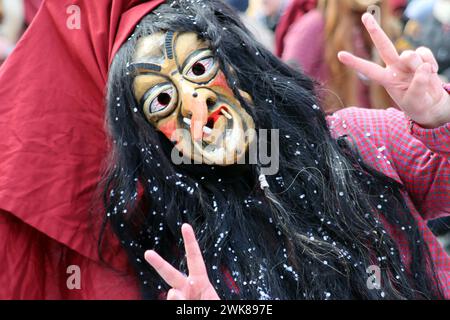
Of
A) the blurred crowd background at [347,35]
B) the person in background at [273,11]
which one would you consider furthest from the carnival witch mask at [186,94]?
the person in background at [273,11]

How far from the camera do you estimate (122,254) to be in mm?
1616

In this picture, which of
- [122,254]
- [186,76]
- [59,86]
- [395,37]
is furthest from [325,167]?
[395,37]

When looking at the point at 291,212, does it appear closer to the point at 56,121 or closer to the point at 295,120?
the point at 295,120

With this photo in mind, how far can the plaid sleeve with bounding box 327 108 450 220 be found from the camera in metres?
1.50

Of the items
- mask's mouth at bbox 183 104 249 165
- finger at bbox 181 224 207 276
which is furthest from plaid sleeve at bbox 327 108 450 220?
finger at bbox 181 224 207 276

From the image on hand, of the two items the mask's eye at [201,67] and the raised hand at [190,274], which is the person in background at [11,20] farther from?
the raised hand at [190,274]

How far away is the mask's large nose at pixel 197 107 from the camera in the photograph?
148 centimetres

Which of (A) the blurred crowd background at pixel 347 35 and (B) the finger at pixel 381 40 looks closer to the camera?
(B) the finger at pixel 381 40

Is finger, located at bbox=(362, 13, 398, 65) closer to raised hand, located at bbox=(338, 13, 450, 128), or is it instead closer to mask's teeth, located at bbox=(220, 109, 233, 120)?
raised hand, located at bbox=(338, 13, 450, 128)

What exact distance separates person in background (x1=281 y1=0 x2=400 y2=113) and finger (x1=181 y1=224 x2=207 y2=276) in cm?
107

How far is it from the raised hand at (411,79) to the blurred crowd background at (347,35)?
767 millimetres

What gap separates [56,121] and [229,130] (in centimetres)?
36

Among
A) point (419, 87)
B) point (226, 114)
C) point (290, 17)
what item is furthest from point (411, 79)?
point (290, 17)

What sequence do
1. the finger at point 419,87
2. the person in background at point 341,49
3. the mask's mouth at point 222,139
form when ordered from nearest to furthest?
the finger at point 419,87, the mask's mouth at point 222,139, the person in background at point 341,49
